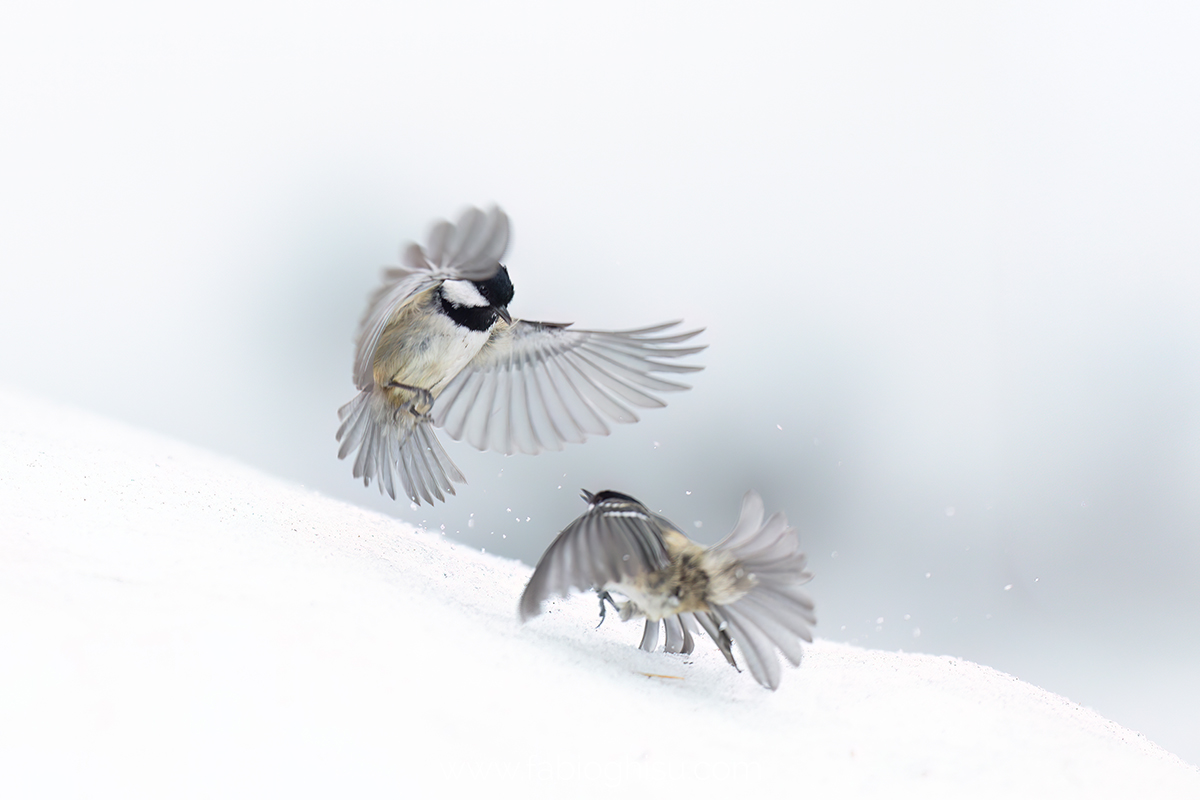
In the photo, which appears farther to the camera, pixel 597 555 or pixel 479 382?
pixel 479 382

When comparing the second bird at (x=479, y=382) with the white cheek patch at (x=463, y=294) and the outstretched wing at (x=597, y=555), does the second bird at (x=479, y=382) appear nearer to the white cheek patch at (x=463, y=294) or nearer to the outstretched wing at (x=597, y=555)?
the white cheek patch at (x=463, y=294)

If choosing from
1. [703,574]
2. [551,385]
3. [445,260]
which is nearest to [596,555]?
[703,574]

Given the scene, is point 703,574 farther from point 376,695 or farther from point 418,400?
point 418,400

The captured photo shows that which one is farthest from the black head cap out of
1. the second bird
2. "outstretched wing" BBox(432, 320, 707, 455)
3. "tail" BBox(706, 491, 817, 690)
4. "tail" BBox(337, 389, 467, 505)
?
"tail" BBox(706, 491, 817, 690)

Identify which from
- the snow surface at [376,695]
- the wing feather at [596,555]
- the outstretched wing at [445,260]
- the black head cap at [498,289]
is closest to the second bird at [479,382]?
the black head cap at [498,289]

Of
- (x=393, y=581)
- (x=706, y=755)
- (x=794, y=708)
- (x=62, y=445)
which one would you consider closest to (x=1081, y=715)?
(x=794, y=708)

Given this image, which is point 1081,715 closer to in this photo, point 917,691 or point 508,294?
point 917,691
